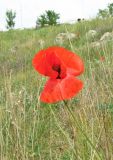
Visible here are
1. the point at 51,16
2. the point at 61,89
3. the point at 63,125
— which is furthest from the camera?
the point at 51,16

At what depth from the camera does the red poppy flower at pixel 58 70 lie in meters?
1.18

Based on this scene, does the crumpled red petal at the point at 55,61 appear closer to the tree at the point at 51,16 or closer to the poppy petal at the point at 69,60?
the poppy petal at the point at 69,60

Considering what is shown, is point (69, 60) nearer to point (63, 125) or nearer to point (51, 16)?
point (63, 125)

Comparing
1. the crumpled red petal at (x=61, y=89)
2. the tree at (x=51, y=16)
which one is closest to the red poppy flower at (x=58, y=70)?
the crumpled red petal at (x=61, y=89)

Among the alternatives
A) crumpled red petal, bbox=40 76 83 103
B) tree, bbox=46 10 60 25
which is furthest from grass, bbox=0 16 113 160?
tree, bbox=46 10 60 25

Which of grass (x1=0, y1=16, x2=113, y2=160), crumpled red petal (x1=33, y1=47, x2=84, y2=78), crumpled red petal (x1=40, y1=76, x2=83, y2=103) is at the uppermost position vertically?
crumpled red petal (x1=33, y1=47, x2=84, y2=78)

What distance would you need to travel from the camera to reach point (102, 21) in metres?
17.6

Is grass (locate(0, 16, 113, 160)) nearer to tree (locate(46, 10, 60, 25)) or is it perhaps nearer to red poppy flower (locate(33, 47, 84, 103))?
red poppy flower (locate(33, 47, 84, 103))

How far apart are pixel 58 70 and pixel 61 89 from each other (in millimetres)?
79

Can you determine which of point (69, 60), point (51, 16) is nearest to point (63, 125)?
point (69, 60)

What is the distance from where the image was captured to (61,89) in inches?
46.6

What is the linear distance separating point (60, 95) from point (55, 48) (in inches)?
5.8

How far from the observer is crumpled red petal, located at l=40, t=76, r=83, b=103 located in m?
1.16

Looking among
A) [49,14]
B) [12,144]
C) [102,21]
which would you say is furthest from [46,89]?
[49,14]
